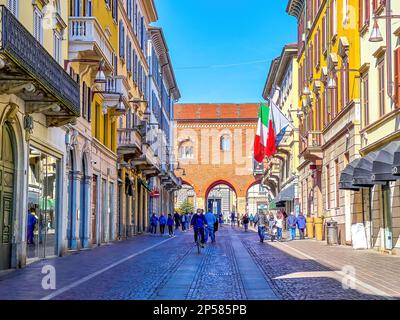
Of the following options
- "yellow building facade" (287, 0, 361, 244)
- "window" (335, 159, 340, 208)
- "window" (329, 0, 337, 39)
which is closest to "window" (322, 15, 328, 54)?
"yellow building facade" (287, 0, 361, 244)

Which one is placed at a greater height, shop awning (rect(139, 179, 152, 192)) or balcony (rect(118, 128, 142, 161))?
balcony (rect(118, 128, 142, 161))

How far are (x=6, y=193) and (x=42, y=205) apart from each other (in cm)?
415

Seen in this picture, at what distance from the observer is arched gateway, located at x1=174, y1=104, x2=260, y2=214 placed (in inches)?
3511

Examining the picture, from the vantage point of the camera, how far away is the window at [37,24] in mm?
21312

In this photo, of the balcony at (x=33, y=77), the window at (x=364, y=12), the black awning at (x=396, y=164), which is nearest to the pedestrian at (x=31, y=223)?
the balcony at (x=33, y=77)

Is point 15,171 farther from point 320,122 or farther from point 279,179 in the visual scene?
point 279,179

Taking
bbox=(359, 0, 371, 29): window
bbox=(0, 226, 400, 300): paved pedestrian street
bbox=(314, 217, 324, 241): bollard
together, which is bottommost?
bbox=(0, 226, 400, 300): paved pedestrian street

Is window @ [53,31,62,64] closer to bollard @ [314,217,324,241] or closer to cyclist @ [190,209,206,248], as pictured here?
cyclist @ [190,209,206,248]

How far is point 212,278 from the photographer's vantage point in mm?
16031

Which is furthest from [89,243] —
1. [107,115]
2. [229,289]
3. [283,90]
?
[283,90]

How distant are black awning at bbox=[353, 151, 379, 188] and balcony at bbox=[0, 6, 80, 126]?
9.23 meters

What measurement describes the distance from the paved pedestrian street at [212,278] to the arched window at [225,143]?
65690 mm

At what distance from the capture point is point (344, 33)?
30.6m
